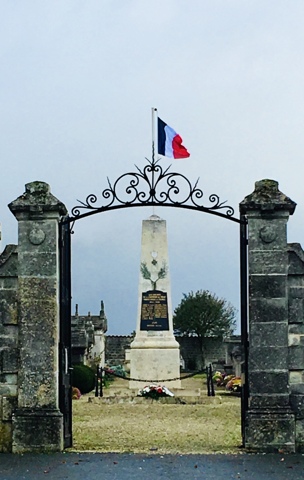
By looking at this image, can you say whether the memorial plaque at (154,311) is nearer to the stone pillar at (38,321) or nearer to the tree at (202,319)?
the stone pillar at (38,321)

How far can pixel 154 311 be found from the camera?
25328 millimetres

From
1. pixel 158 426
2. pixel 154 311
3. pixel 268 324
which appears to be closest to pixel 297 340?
pixel 268 324

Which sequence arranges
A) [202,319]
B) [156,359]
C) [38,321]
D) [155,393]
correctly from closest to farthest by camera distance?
[38,321]
[155,393]
[156,359]
[202,319]

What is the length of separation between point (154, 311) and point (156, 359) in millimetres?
1347

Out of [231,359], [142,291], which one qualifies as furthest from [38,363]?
[231,359]

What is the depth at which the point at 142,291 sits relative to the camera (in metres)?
25.2

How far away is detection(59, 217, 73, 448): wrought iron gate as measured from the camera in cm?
1138

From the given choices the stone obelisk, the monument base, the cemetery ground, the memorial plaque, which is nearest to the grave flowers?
the cemetery ground

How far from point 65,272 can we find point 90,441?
270 centimetres

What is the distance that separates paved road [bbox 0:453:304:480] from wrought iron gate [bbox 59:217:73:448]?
0.75 m

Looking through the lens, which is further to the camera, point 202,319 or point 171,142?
point 202,319

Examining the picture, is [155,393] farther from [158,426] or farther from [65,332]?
[65,332]

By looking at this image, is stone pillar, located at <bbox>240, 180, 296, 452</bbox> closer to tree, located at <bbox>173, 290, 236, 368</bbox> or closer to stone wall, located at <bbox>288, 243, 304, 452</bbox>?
stone wall, located at <bbox>288, 243, 304, 452</bbox>

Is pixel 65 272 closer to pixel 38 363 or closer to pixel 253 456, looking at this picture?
pixel 38 363
